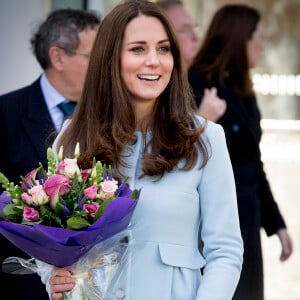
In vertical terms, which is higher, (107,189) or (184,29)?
(107,189)

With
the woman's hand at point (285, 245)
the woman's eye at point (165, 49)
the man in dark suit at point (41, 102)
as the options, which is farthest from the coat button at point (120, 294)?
the woman's hand at point (285, 245)

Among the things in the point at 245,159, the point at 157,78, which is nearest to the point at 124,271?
the point at 157,78

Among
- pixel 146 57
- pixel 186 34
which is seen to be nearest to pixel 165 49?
pixel 146 57

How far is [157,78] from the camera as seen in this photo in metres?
3.87

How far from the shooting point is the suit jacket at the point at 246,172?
235 inches

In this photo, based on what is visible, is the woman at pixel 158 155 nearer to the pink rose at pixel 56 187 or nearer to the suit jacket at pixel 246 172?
the pink rose at pixel 56 187

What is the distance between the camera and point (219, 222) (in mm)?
3740

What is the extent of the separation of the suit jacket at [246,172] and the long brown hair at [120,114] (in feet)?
6.46

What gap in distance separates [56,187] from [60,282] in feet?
0.98

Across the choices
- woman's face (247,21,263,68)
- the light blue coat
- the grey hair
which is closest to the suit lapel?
the grey hair

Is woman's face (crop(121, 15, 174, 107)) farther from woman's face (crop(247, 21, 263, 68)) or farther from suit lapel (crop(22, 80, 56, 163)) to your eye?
woman's face (crop(247, 21, 263, 68))

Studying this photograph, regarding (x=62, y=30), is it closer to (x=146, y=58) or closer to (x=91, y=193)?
(x=146, y=58)

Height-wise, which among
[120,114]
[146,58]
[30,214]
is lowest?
[30,214]

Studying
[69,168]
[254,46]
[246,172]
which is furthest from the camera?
[254,46]
